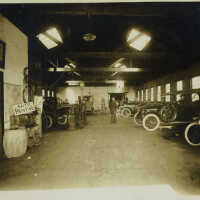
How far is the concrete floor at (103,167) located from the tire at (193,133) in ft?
1.80

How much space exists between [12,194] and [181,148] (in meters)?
4.71

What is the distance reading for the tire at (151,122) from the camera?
6.90 meters

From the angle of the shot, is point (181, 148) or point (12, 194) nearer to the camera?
point (12, 194)

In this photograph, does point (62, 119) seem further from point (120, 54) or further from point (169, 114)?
point (169, 114)

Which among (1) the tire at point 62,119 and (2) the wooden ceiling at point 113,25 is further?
(1) the tire at point 62,119

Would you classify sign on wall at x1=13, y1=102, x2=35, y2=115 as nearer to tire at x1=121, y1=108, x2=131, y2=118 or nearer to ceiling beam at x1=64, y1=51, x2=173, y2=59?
ceiling beam at x1=64, y1=51, x2=173, y2=59

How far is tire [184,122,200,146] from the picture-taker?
5.25m

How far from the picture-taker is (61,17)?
14.7 feet

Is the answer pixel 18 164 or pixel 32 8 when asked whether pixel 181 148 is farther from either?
pixel 32 8


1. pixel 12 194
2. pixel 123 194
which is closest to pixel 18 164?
pixel 12 194

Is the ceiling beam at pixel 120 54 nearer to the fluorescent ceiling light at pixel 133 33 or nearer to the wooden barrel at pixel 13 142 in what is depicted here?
the fluorescent ceiling light at pixel 133 33

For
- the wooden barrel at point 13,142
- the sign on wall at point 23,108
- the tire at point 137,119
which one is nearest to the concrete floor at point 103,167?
the wooden barrel at point 13,142

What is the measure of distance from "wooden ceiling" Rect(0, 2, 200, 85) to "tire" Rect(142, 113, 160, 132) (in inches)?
113

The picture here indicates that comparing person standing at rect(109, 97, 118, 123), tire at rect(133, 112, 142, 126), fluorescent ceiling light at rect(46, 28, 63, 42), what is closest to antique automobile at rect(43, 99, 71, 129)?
person standing at rect(109, 97, 118, 123)
